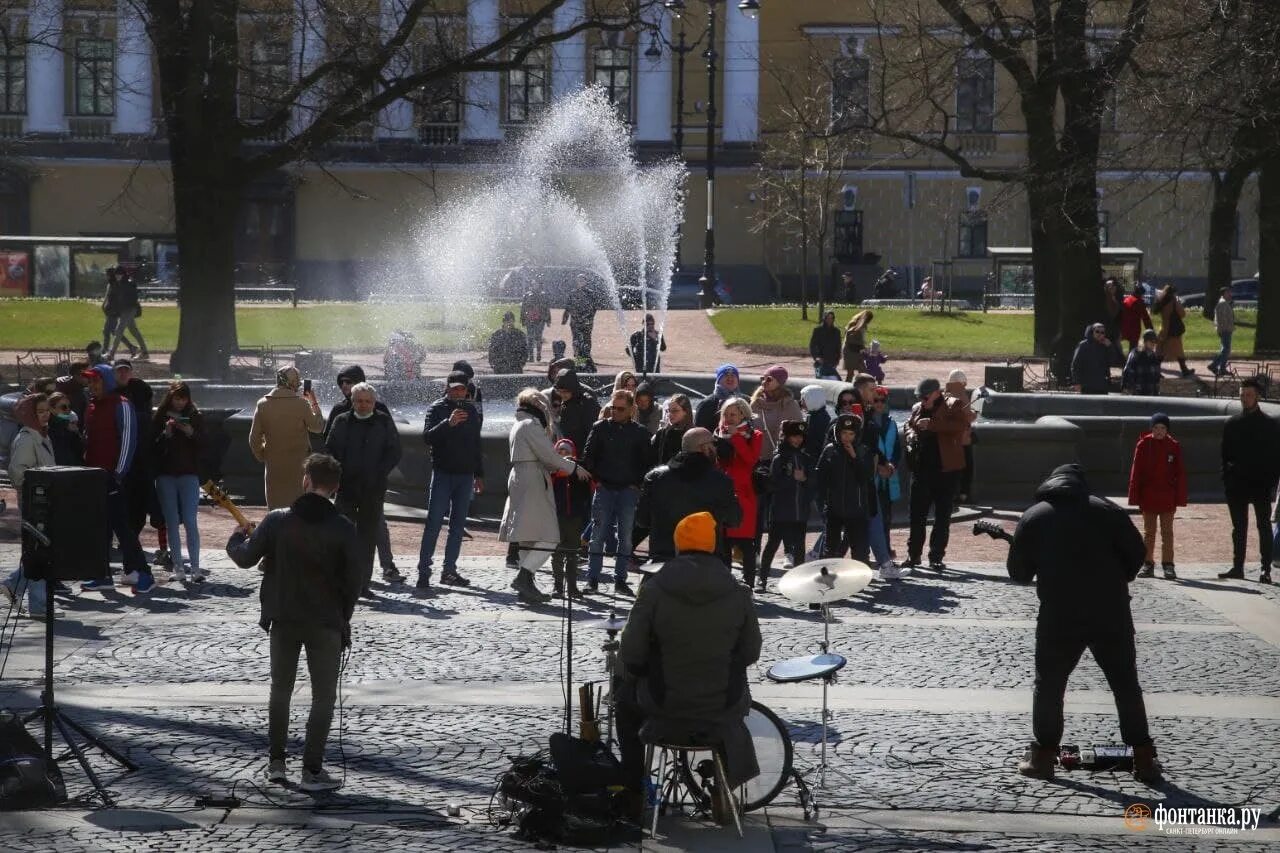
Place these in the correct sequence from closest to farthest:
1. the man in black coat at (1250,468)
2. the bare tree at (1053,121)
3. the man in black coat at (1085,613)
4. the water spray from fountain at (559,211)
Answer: the man in black coat at (1085,613), the man in black coat at (1250,468), the bare tree at (1053,121), the water spray from fountain at (559,211)

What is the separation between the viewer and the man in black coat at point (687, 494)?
12.4 metres

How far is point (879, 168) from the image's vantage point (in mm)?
64125

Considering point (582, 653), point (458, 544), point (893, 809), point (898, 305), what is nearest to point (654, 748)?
point (893, 809)

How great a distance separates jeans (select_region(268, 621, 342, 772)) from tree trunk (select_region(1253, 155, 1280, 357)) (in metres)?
29.2

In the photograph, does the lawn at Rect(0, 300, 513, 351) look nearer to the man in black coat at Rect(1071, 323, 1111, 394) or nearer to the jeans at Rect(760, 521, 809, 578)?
the man in black coat at Rect(1071, 323, 1111, 394)

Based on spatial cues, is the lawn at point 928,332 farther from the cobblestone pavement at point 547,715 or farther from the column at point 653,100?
the cobblestone pavement at point 547,715

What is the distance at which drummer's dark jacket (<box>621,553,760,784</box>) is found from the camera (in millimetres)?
8219

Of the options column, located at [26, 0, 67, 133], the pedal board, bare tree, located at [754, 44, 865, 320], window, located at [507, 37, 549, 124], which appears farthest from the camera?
column, located at [26, 0, 67, 133]

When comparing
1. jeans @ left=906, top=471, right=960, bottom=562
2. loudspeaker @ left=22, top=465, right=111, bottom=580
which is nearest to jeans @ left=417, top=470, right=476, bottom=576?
jeans @ left=906, top=471, right=960, bottom=562

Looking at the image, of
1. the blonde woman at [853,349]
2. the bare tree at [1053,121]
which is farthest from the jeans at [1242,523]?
the blonde woman at [853,349]

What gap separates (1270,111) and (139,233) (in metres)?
48.8

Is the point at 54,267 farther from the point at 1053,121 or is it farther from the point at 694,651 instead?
the point at 694,651

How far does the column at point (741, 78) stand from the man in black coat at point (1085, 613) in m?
55.2

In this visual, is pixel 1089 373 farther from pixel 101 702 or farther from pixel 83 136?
pixel 83 136
